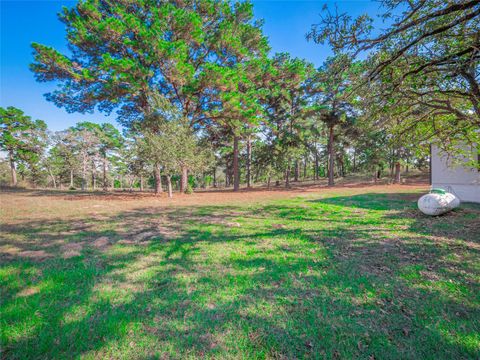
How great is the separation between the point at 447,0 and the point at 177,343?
7.29m

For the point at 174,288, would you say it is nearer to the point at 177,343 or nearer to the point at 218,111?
the point at 177,343

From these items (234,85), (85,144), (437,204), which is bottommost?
(437,204)

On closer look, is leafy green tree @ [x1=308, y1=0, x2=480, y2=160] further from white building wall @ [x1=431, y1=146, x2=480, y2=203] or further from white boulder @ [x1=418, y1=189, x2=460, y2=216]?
white building wall @ [x1=431, y1=146, x2=480, y2=203]

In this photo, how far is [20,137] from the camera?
26.8 meters

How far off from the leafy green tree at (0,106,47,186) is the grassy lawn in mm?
34507

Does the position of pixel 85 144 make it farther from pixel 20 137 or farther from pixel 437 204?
pixel 437 204

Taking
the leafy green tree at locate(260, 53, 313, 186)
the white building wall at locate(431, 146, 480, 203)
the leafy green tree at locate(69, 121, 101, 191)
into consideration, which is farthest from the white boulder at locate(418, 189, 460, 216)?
the leafy green tree at locate(69, 121, 101, 191)

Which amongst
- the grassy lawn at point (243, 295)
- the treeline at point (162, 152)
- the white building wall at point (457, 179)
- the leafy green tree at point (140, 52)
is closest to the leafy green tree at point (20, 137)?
the treeline at point (162, 152)

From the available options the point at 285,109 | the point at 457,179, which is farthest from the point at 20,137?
the point at 457,179

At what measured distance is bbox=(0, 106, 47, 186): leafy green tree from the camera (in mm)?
25938

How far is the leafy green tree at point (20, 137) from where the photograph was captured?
25.9 metres

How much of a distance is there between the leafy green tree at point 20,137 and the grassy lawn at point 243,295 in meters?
34.5

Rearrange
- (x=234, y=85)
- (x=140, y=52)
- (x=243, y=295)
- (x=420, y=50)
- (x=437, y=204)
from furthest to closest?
1. (x=234, y=85)
2. (x=140, y=52)
3. (x=437, y=204)
4. (x=420, y=50)
5. (x=243, y=295)

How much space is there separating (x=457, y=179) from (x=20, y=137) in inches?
1889
